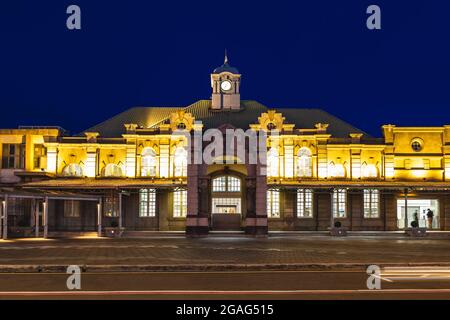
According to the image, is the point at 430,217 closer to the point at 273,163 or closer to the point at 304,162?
the point at 304,162

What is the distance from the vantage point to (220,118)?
57031 mm

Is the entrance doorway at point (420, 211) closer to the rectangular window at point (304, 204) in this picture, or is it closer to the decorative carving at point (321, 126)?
the rectangular window at point (304, 204)

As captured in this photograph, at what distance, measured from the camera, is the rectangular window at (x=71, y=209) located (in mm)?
52875

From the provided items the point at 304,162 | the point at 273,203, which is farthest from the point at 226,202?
the point at 304,162

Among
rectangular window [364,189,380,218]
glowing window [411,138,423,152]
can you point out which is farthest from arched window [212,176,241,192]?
glowing window [411,138,423,152]

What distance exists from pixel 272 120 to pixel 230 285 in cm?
4011

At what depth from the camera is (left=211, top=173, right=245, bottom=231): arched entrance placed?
5312 centimetres

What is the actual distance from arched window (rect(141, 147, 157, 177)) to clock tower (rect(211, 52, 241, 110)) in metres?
7.96

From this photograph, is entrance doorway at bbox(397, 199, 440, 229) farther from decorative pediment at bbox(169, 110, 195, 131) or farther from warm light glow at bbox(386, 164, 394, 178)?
decorative pediment at bbox(169, 110, 195, 131)

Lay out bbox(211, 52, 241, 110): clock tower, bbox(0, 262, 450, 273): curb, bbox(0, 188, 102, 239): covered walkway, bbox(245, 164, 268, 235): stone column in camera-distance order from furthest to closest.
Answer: bbox(211, 52, 241, 110): clock tower, bbox(245, 164, 268, 235): stone column, bbox(0, 188, 102, 239): covered walkway, bbox(0, 262, 450, 273): curb

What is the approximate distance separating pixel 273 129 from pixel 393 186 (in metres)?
12.5

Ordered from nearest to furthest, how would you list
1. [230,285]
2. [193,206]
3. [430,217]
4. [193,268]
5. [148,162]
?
[230,285] → [193,268] → [193,206] → [430,217] → [148,162]

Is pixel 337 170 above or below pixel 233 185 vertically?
above
